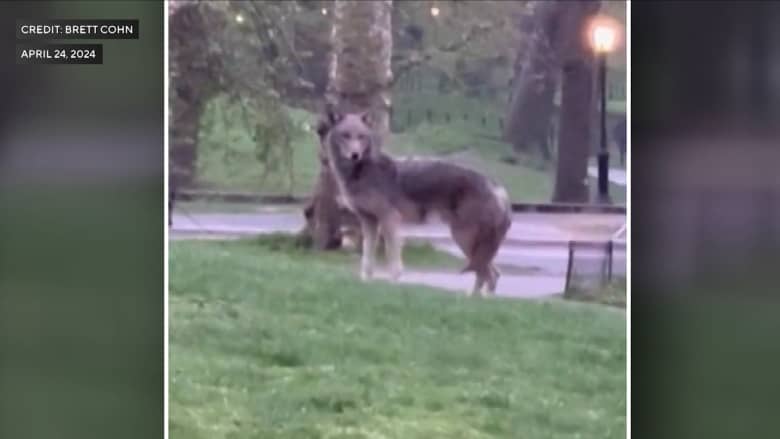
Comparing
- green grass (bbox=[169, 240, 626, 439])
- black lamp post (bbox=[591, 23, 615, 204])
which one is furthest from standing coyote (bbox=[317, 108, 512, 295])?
black lamp post (bbox=[591, 23, 615, 204])

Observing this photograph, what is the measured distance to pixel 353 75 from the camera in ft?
6.98

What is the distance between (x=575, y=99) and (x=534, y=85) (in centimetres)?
10

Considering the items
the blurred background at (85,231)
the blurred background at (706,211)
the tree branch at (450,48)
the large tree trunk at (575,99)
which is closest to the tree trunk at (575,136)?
the large tree trunk at (575,99)

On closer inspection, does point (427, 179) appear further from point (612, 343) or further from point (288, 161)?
point (612, 343)

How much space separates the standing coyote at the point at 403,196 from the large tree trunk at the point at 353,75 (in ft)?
0.10

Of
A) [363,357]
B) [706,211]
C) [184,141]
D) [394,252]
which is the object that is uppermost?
[184,141]

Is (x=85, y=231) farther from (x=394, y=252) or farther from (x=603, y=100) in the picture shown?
(x=603, y=100)

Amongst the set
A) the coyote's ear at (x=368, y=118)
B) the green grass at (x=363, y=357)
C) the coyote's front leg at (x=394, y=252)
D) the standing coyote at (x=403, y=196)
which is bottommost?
the green grass at (x=363, y=357)

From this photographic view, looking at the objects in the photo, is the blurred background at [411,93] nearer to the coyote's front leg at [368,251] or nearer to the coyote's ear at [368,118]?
the coyote's ear at [368,118]

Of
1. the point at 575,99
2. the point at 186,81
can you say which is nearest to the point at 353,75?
the point at 186,81

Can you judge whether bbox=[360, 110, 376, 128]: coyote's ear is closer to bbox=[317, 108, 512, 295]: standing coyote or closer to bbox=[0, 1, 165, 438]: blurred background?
bbox=[317, 108, 512, 295]: standing coyote

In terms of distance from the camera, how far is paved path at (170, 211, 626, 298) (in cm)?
207

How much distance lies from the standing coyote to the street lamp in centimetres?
22

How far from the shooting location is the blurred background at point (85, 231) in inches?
84.8
